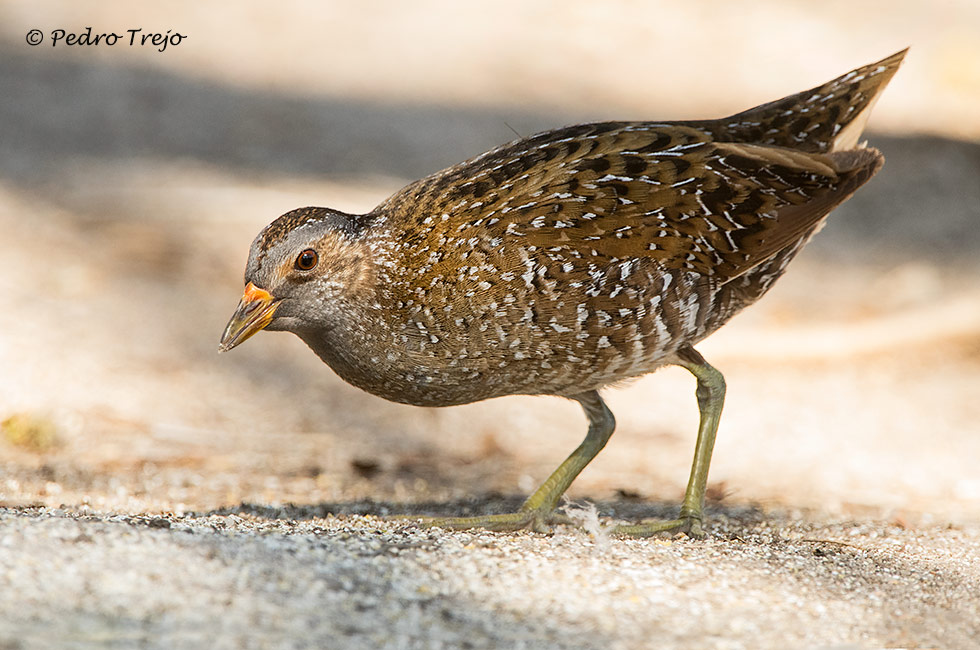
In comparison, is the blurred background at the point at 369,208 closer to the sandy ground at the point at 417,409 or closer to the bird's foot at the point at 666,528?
the sandy ground at the point at 417,409

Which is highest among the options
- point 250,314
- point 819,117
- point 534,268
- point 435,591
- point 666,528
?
point 819,117

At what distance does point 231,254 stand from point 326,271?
166 inches

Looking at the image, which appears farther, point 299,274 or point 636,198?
Answer: point 636,198

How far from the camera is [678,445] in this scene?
7203mm

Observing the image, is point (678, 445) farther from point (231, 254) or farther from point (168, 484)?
point (231, 254)

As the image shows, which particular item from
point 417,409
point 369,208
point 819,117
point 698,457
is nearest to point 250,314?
point 698,457

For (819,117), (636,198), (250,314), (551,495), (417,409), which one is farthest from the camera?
(417,409)

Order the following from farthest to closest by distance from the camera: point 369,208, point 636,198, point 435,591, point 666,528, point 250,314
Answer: point 369,208 < point 666,528 < point 636,198 < point 250,314 < point 435,591

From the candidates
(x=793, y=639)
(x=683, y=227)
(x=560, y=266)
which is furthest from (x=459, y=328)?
(x=793, y=639)

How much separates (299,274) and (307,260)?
7cm

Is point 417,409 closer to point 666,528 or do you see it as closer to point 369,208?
point 369,208

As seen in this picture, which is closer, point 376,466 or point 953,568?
point 953,568

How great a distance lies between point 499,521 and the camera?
16.4 feet

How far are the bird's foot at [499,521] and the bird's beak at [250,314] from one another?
3.48 feet
